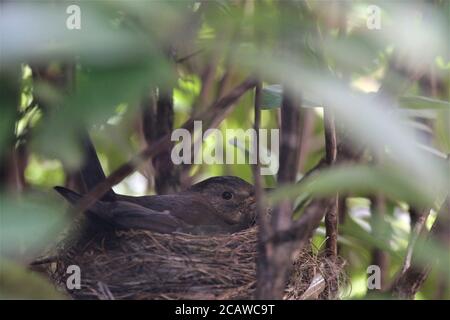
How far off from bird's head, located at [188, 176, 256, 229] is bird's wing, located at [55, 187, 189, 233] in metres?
0.39

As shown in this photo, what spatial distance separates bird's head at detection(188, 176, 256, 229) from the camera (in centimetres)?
361

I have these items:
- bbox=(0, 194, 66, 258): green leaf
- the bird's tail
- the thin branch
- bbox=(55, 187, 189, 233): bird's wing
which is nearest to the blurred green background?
bbox=(0, 194, 66, 258): green leaf

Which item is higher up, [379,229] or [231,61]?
[231,61]

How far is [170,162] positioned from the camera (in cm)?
336

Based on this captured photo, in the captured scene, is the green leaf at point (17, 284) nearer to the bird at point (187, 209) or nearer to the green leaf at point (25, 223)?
the green leaf at point (25, 223)

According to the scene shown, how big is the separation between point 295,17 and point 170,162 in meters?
2.10

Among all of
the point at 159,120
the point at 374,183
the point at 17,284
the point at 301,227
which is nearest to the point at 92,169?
the point at 159,120

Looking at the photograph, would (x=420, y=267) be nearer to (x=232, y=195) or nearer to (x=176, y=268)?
(x=176, y=268)

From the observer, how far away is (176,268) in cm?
273

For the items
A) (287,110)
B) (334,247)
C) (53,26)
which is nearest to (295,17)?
(287,110)

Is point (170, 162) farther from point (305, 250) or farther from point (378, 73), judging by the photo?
point (378, 73)

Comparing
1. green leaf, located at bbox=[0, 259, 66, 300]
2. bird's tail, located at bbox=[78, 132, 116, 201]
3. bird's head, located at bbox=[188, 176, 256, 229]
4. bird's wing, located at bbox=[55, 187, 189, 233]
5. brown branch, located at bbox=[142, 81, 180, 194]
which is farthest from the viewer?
bird's head, located at bbox=[188, 176, 256, 229]

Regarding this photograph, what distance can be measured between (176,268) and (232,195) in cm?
98

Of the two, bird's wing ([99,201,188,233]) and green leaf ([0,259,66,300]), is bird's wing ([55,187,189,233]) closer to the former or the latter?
bird's wing ([99,201,188,233])
